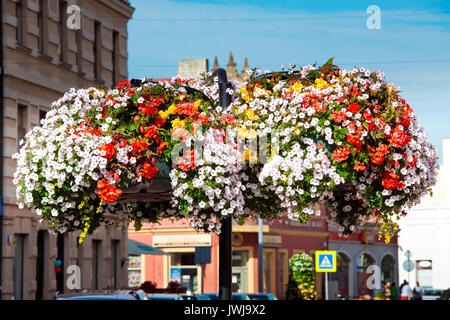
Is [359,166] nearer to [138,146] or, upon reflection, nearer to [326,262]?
[138,146]

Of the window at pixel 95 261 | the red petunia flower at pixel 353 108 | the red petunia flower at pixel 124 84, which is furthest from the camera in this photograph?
the window at pixel 95 261

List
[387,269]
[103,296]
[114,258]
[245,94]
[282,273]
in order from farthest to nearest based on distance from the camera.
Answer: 1. [387,269]
2. [282,273]
3. [114,258]
4. [103,296]
5. [245,94]

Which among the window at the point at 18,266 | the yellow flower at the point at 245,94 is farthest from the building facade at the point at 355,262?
the yellow flower at the point at 245,94

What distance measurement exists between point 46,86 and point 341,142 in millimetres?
22531

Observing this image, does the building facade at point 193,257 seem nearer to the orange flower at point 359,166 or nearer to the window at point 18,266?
the window at point 18,266

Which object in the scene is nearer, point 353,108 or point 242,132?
point 353,108

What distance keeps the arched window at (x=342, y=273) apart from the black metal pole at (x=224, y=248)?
153 ft

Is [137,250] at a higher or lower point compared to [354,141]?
lower

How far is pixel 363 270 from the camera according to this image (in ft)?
187

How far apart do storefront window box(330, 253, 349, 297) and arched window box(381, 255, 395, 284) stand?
6283 millimetres

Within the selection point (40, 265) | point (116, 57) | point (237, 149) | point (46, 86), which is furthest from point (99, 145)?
point (116, 57)

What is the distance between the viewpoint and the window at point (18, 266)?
25.3 metres

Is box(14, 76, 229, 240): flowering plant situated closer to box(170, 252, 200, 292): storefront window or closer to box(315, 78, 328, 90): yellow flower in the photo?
box(315, 78, 328, 90): yellow flower

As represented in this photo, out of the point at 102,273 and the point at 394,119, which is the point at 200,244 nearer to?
the point at 102,273
